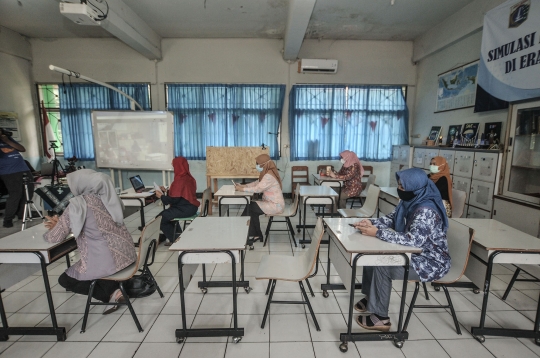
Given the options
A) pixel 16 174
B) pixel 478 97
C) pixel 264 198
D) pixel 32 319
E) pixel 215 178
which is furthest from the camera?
pixel 215 178

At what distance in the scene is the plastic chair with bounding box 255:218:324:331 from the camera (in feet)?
6.08

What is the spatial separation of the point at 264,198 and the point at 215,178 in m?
2.38

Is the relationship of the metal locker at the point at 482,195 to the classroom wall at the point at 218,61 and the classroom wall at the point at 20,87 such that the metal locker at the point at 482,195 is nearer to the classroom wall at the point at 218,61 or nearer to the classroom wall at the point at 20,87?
the classroom wall at the point at 218,61

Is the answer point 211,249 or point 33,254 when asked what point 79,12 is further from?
point 211,249

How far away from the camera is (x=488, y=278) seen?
1.79 meters

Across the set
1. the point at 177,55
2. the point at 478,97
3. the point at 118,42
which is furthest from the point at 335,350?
the point at 118,42

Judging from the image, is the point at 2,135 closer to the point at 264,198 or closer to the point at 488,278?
the point at 264,198

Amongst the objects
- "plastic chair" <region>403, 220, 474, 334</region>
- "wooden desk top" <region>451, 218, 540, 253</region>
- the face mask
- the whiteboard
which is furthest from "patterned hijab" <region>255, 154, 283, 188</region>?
the whiteboard

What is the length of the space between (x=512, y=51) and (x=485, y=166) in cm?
142

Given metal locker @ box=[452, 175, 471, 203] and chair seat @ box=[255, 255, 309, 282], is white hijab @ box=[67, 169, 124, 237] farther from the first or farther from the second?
metal locker @ box=[452, 175, 471, 203]

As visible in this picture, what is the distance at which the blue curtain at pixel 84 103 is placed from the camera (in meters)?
5.67

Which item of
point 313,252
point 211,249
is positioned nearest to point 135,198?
point 211,249

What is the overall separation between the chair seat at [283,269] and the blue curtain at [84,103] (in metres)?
5.22

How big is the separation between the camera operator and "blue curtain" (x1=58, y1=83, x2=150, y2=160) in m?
1.59
